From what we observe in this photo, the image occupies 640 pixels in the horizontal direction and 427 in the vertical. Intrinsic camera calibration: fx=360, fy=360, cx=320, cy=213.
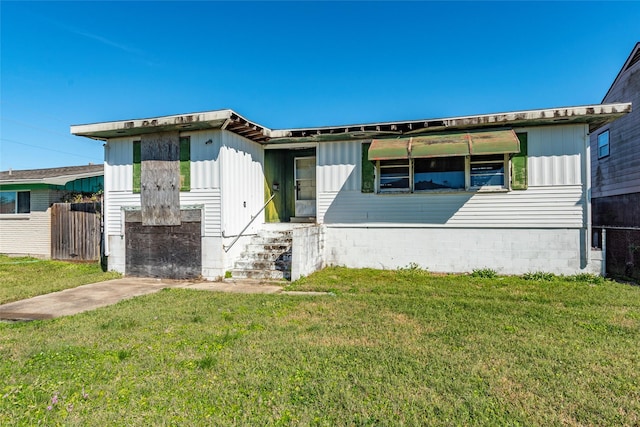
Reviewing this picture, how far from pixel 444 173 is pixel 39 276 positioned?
36.3ft

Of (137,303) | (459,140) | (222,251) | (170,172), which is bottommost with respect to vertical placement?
(137,303)

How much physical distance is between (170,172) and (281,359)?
7106 millimetres

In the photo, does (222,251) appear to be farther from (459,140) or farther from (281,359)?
(459,140)

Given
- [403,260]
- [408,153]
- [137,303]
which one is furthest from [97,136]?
[403,260]

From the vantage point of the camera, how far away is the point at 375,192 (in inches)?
389

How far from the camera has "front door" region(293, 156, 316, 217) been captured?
38.3 feet

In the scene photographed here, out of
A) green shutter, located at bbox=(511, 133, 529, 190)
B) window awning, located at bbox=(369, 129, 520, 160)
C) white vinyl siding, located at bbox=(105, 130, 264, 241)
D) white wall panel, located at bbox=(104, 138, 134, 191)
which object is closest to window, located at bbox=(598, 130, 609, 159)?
green shutter, located at bbox=(511, 133, 529, 190)

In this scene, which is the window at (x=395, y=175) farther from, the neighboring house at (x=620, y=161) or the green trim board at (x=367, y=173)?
the neighboring house at (x=620, y=161)

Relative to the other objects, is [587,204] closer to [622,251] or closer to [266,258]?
[622,251]

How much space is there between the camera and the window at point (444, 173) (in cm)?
906

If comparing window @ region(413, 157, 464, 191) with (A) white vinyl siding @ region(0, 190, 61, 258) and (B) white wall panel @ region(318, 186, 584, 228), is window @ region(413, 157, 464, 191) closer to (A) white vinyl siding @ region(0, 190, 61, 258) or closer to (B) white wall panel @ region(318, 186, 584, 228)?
(B) white wall panel @ region(318, 186, 584, 228)

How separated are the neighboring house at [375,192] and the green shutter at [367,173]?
0.03 metres

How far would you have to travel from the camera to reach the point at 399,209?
972 cm

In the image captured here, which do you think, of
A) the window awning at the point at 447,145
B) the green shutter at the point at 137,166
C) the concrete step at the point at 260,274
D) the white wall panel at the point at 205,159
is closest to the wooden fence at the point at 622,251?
the window awning at the point at 447,145
